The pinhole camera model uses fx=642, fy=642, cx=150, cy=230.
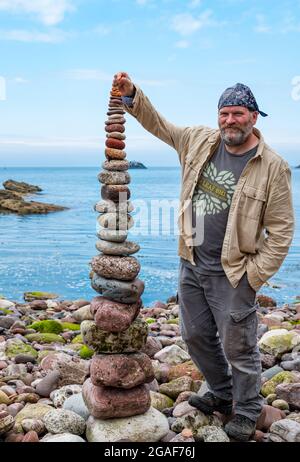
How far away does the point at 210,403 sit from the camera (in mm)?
6648

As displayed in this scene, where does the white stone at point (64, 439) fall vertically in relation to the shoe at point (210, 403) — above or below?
below

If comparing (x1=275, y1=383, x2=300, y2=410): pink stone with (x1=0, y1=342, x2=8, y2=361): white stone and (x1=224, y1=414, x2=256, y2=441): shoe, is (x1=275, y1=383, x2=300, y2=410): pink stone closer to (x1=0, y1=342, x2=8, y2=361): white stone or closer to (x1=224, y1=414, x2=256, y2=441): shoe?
(x1=224, y1=414, x2=256, y2=441): shoe

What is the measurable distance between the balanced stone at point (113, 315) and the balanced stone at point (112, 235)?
601 millimetres

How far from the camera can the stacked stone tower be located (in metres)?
6.21

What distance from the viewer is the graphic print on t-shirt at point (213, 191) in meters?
5.96

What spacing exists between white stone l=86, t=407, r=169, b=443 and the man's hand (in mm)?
3168

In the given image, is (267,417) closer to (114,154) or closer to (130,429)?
(130,429)

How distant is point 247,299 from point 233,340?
1.37 feet

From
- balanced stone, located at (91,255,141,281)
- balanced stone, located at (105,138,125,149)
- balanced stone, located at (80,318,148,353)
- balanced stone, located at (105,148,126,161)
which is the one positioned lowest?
balanced stone, located at (80,318,148,353)

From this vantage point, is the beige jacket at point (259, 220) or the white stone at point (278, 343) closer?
the beige jacket at point (259, 220)

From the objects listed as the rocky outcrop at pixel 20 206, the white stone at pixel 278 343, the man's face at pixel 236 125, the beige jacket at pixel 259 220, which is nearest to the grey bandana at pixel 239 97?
the man's face at pixel 236 125

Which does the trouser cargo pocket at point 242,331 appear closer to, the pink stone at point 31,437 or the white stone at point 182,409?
the white stone at point 182,409

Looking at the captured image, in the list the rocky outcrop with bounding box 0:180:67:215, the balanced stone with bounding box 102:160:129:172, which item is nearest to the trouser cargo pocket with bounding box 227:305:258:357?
the balanced stone with bounding box 102:160:129:172

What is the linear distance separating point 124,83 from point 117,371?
2745mm
